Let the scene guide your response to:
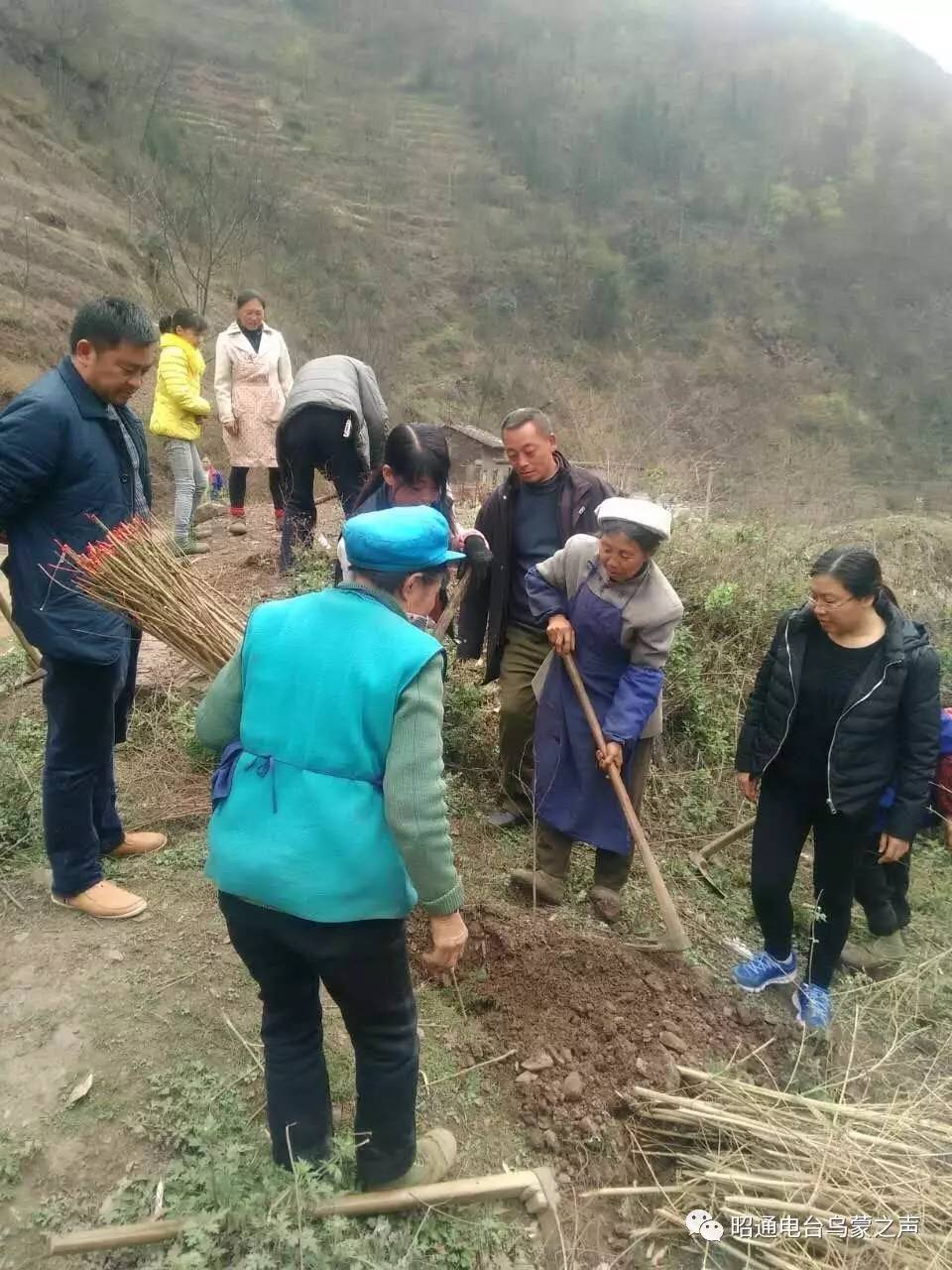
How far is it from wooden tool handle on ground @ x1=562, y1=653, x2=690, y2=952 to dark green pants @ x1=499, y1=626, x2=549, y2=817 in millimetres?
419

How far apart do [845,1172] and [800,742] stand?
3.89ft

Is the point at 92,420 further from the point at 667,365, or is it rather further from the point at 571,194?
the point at 571,194

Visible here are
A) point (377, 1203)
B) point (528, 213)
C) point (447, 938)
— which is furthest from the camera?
point (528, 213)

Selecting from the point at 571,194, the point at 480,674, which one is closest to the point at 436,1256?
the point at 480,674

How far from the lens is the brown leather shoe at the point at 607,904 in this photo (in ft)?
10.2

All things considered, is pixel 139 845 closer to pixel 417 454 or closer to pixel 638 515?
pixel 417 454

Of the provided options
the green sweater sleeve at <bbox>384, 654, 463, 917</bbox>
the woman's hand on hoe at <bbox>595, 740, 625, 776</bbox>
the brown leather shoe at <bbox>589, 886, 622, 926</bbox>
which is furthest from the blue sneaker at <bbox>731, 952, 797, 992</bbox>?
the green sweater sleeve at <bbox>384, 654, 463, 917</bbox>

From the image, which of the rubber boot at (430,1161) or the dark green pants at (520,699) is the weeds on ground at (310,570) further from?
the rubber boot at (430,1161)

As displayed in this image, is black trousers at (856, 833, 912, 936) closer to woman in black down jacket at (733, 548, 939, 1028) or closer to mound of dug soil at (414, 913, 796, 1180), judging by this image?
woman in black down jacket at (733, 548, 939, 1028)

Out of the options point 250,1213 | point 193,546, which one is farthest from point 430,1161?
point 193,546

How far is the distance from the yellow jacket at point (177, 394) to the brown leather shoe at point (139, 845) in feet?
9.21

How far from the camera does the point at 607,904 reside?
310cm

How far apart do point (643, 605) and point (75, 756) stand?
185 centimetres

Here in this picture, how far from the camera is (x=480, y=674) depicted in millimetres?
4504
